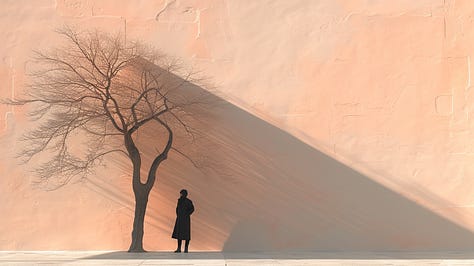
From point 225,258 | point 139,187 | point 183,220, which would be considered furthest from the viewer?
point 183,220

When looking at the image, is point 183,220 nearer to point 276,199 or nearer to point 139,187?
point 139,187

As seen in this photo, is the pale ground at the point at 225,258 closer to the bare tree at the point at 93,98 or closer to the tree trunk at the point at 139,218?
the tree trunk at the point at 139,218

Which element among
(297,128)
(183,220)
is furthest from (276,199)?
(183,220)

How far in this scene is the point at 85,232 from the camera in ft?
43.5

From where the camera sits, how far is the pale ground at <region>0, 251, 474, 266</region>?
11320mm

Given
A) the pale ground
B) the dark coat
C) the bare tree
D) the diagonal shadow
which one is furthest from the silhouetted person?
the bare tree

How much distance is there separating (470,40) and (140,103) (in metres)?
6.05

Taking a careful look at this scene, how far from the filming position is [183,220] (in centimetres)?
1288

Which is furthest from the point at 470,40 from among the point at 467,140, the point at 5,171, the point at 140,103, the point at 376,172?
the point at 5,171

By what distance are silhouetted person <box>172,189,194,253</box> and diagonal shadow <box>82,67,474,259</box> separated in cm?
52

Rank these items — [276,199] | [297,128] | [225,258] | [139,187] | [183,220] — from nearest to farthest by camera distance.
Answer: [225,258]
[139,187]
[183,220]
[276,199]
[297,128]

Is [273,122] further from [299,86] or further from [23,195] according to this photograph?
[23,195]

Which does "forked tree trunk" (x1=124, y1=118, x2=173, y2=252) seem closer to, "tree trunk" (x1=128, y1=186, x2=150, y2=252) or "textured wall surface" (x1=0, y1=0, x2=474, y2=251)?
"tree trunk" (x1=128, y1=186, x2=150, y2=252)

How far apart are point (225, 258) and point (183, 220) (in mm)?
1201
